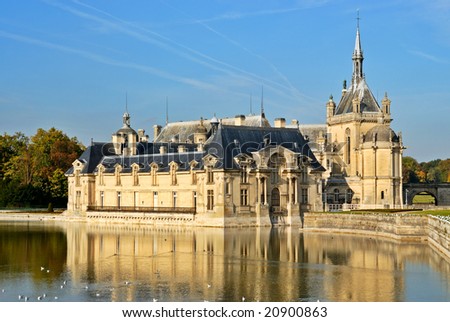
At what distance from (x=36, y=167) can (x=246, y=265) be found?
6519 centimetres

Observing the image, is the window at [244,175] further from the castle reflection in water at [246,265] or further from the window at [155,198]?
the window at [155,198]

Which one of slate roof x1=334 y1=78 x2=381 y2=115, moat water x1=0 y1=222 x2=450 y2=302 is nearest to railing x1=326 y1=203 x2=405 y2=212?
slate roof x1=334 y1=78 x2=381 y2=115

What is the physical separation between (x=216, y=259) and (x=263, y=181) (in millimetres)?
24868

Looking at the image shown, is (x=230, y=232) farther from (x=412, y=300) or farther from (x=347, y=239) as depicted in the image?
(x=412, y=300)

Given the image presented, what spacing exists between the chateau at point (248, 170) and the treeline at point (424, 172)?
97.9ft

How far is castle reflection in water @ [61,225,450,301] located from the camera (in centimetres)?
3284

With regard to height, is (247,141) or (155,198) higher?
(247,141)

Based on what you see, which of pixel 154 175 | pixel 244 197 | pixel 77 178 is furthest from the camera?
pixel 77 178

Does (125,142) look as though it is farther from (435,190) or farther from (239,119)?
(435,190)

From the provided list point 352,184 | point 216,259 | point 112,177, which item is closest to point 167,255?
point 216,259

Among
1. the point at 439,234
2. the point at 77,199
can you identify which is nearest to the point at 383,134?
the point at 77,199

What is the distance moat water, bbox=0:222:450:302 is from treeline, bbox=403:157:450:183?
2706 inches

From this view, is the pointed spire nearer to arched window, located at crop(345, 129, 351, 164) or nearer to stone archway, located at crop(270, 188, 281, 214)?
arched window, located at crop(345, 129, 351, 164)

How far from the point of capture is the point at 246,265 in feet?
136
